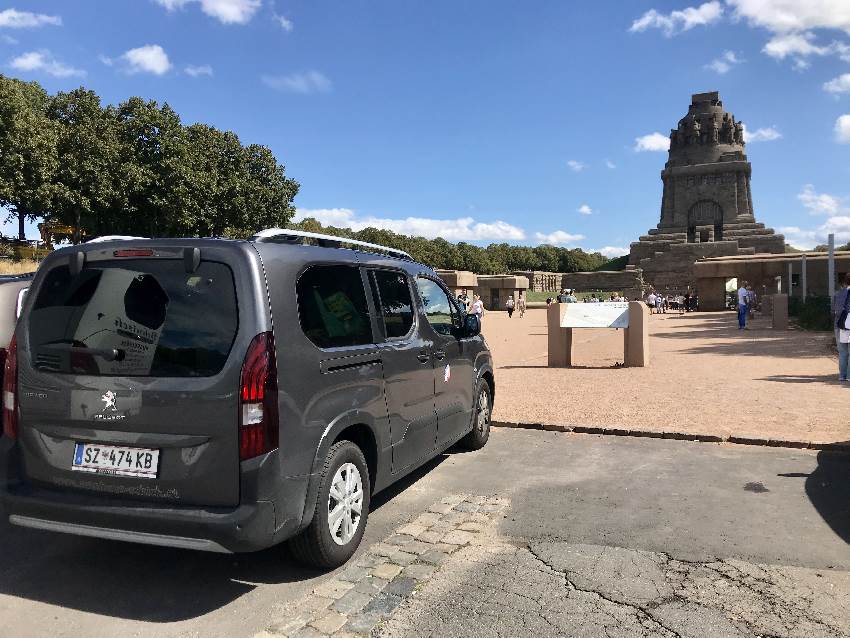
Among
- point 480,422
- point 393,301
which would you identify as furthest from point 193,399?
point 480,422

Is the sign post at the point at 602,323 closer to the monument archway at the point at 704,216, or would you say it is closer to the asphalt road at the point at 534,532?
the asphalt road at the point at 534,532

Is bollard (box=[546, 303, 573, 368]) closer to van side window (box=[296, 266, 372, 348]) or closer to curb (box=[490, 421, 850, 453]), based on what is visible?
curb (box=[490, 421, 850, 453])

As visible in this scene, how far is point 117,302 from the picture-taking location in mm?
3561

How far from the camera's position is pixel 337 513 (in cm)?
382

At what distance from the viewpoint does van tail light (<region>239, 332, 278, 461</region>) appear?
3.23m

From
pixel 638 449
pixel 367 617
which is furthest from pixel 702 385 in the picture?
pixel 367 617

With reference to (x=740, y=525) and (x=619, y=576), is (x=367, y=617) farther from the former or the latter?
(x=740, y=525)

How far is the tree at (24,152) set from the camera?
109ft

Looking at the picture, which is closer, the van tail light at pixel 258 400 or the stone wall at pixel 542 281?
the van tail light at pixel 258 400

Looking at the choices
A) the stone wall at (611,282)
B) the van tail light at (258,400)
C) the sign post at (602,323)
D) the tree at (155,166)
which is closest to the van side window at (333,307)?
the van tail light at (258,400)

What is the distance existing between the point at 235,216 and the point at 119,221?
813cm

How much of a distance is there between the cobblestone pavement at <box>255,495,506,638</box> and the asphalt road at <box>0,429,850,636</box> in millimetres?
123

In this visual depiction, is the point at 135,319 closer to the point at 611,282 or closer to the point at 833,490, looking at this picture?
the point at 833,490

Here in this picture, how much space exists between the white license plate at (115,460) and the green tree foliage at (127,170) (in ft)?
117
